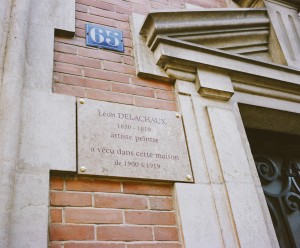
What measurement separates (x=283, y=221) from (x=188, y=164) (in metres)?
1.05

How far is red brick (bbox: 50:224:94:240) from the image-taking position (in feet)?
5.49

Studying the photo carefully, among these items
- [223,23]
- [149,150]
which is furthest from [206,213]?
[223,23]

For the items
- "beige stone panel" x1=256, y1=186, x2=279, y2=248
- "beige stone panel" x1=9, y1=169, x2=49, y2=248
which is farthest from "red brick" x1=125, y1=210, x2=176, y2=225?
"beige stone panel" x1=256, y1=186, x2=279, y2=248

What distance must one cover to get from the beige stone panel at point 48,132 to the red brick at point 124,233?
0.34 meters

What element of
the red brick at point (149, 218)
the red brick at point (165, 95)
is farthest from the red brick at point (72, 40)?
the red brick at point (149, 218)

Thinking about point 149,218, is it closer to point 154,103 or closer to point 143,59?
point 154,103

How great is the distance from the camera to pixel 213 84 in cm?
253

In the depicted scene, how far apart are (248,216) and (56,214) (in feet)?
3.50

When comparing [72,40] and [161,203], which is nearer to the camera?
[161,203]

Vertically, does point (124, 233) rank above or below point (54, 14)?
below

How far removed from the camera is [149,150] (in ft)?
6.88

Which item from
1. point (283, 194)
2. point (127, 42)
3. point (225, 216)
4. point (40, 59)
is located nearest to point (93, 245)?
point (225, 216)

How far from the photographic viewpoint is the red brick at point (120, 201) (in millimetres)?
1857

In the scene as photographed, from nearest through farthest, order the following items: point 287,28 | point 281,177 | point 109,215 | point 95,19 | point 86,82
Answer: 1. point 109,215
2. point 86,82
3. point 95,19
4. point 281,177
5. point 287,28
